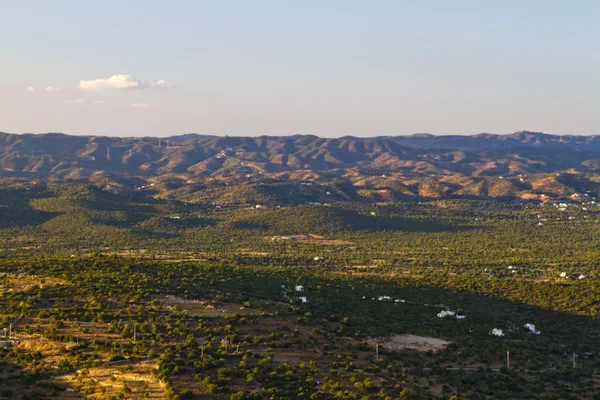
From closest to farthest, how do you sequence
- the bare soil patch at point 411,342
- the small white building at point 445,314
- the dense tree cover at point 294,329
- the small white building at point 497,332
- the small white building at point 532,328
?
1. the dense tree cover at point 294,329
2. the bare soil patch at point 411,342
3. the small white building at point 497,332
4. the small white building at point 532,328
5. the small white building at point 445,314

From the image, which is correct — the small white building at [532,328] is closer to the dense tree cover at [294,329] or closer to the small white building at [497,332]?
the dense tree cover at [294,329]

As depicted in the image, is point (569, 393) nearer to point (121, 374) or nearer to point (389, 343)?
point (389, 343)

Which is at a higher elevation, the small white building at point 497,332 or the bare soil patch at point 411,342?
the bare soil patch at point 411,342

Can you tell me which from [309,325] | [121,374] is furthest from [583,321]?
[121,374]

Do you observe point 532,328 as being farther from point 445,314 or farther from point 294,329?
point 294,329

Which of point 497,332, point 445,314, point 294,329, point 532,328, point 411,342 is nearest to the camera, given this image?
point 294,329

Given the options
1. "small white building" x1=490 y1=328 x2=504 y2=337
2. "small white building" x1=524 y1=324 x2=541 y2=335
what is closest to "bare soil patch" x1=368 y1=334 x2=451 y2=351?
"small white building" x1=490 y1=328 x2=504 y2=337

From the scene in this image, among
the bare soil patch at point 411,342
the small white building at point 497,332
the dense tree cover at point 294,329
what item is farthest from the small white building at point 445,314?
the bare soil patch at point 411,342

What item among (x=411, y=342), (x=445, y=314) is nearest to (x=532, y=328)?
(x=445, y=314)

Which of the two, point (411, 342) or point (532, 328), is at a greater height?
point (411, 342)

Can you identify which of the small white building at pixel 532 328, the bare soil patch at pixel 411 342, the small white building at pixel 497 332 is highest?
the bare soil patch at pixel 411 342

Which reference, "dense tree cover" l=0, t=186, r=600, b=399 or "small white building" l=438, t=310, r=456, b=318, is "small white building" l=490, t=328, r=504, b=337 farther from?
"small white building" l=438, t=310, r=456, b=318
